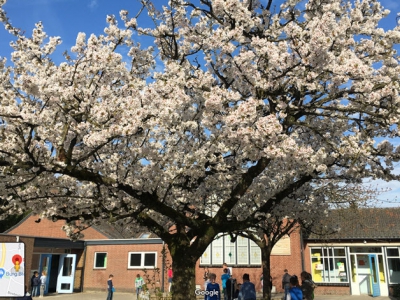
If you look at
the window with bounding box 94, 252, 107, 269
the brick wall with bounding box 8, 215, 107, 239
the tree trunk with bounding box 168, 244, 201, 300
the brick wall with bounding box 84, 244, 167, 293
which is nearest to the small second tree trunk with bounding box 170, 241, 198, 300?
the tree trunk with bounding box 168, 244, 201, 300

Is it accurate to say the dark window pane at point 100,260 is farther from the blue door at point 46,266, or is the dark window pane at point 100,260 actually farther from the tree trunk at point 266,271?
the tree trunk at point 266,271

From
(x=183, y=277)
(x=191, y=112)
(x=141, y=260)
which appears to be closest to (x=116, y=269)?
(x=141, y=260)

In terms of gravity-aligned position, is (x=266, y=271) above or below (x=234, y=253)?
below

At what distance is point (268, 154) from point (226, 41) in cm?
315

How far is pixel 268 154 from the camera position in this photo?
754cm

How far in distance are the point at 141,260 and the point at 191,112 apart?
20.3 meters

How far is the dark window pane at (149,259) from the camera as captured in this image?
2767cm

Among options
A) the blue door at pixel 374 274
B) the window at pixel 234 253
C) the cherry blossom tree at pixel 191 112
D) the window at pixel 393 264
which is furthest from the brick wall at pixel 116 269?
the cherry blossom tree at pixel 191 112

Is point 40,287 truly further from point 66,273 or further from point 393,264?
point 393,264

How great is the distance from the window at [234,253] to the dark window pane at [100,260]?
735 centimetres

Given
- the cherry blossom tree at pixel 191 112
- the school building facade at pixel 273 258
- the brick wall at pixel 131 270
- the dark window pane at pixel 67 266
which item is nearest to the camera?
the cherry blossom tree at pixel 191 112

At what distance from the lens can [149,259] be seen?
91.3 feet

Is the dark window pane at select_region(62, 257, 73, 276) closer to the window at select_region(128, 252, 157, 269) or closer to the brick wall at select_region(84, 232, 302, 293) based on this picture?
the brick wall at select_region(84, 232, 302, 293)

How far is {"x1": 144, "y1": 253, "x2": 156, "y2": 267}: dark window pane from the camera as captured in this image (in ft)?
90.8
